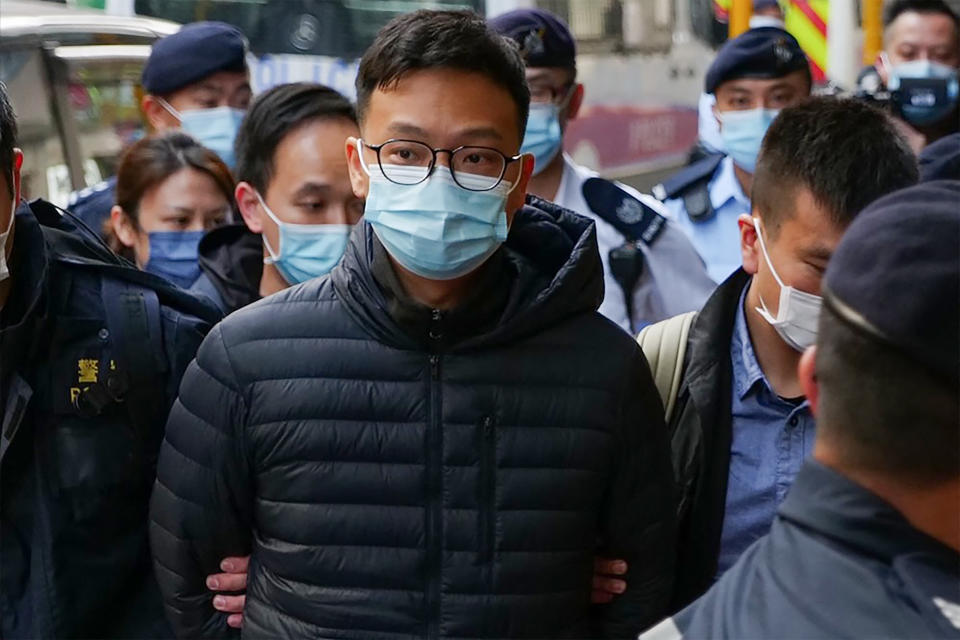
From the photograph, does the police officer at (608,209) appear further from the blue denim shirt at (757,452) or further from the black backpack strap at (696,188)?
the blue denim shirt at (757,452)

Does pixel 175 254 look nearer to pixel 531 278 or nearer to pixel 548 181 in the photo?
pixel 548 181

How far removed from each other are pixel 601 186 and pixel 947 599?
9.15ft

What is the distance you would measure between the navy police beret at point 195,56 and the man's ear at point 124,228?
104 centimetres

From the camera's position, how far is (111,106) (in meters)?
6.84

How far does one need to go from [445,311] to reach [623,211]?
1.73 m

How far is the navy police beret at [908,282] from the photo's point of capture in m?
1.38

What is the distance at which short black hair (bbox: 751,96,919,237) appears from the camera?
275cm

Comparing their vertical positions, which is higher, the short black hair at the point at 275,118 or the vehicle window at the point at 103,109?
the short black hair at the point at 275,118

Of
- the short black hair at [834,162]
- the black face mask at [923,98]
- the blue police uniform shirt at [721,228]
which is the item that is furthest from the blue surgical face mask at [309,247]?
the black face mask at [923,98]

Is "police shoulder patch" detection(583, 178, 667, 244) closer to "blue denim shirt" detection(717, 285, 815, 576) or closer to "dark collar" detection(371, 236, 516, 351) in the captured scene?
"blue denim shirt" detection(717, 285, 815, 576)

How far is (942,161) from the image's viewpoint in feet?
13.3

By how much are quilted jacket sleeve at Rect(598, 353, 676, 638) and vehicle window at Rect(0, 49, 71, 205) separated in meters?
4.17

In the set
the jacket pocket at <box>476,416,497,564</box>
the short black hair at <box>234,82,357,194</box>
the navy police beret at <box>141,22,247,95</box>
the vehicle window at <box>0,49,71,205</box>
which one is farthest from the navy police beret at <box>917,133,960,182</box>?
the vehicle window at <box>0,49,71,205</box>

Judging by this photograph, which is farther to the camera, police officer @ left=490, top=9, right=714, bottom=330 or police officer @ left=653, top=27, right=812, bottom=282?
police officer @ left=653, top=27, right=812, bottom=282
